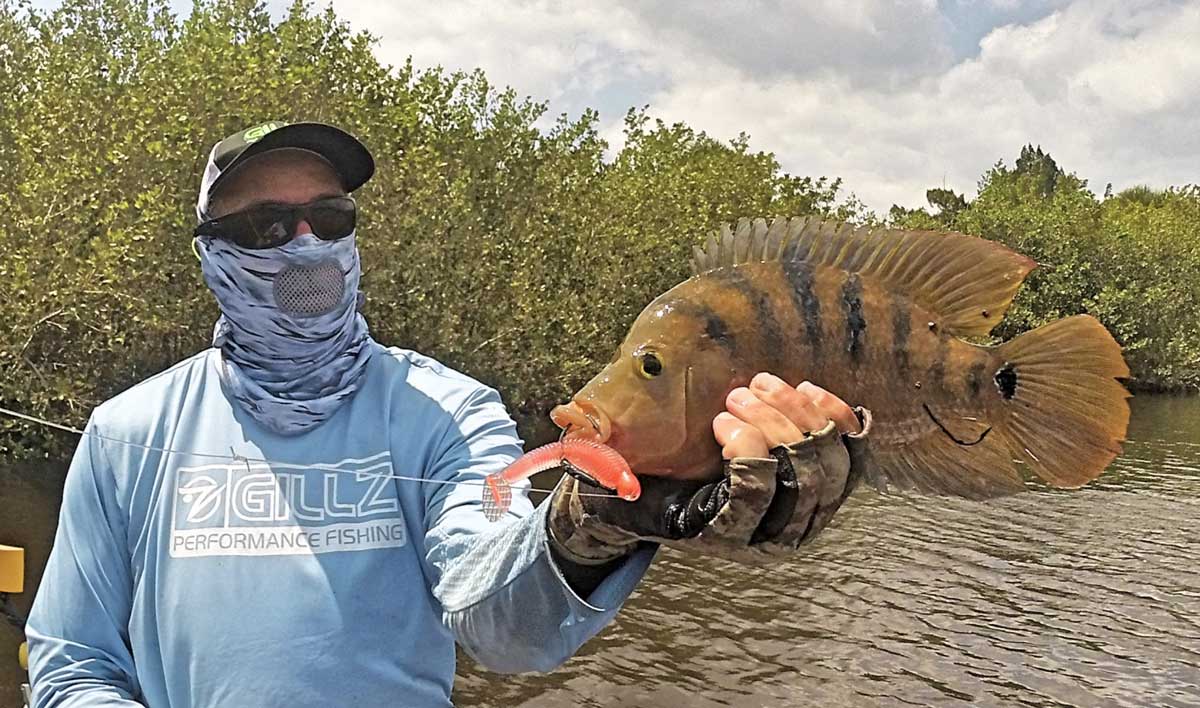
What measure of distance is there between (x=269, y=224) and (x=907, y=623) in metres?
12.6

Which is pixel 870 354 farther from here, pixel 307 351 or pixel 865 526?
pixel 865 526

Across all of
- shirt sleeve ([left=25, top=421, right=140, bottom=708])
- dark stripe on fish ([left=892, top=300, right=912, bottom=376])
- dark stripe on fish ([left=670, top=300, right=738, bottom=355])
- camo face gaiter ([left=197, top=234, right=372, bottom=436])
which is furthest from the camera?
camo face gaiter ([left=197, top=234, right=372, bottom=436])

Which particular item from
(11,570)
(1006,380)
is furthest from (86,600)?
(11,570)

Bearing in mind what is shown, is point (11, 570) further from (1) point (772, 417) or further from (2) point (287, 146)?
(1) point (772, 417)

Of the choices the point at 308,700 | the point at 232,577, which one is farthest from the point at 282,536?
the point at 308,700

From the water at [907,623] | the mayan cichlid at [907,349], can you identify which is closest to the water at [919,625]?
the water at [907,623]

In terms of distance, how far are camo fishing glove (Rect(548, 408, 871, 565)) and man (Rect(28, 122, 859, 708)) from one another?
0.26m

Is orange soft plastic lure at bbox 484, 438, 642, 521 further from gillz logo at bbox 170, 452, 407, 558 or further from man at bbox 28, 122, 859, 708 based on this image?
gillz logo at bbox 170, 452, 407, 558

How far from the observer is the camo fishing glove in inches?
57.6

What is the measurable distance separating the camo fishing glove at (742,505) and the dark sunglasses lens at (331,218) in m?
1.12

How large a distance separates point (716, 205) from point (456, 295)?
7.48 meters

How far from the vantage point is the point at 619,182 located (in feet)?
89.9

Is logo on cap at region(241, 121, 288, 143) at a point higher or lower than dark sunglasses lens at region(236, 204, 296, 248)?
higher

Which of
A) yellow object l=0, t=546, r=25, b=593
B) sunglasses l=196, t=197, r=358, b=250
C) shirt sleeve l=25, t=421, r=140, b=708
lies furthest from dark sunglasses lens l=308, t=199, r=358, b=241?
yellow object l=0, t=546, r=25, b=593
